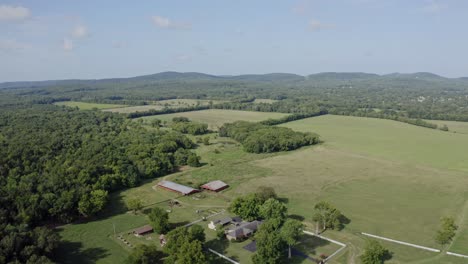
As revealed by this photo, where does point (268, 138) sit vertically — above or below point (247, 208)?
above

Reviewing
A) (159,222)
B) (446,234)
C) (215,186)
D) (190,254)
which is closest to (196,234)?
(190,254)

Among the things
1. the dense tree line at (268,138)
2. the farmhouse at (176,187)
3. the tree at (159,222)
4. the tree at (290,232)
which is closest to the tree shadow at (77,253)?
the tree at (159,222)

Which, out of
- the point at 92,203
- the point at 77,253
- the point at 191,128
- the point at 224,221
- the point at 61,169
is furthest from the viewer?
the point at 191,128

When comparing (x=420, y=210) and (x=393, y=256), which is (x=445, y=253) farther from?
(x=420, y=210)

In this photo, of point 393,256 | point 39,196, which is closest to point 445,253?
point 393,256

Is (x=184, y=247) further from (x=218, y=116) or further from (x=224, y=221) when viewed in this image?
(x=218, y=116)

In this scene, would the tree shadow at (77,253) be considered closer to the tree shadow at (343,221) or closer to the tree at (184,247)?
the tree at (184,247)

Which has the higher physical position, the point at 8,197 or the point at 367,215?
the point at 8,197
